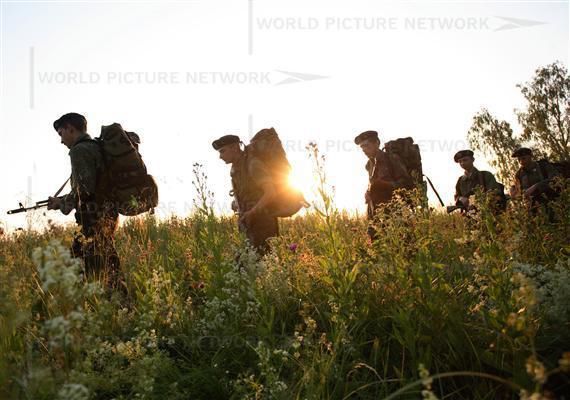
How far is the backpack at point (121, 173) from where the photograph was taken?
6.11m

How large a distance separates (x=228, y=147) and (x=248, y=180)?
0.57m

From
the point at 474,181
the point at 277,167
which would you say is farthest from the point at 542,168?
the point at 277,167

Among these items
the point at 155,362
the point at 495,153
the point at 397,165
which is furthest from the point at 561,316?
the point at 495,153

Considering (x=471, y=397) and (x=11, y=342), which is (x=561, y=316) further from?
(x=11, y=342)

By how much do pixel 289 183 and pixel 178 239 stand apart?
202cm

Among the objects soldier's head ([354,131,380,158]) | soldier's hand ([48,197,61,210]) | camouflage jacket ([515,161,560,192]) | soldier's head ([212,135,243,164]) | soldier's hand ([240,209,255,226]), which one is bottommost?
soldier's hand ([240,209,255,226])

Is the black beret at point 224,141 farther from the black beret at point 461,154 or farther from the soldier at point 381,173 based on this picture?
the black beret at point 461,154

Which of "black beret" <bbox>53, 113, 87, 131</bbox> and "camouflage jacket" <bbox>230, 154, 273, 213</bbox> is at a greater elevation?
"black beret" <bbox>53, 113, 87, 131</bbox>

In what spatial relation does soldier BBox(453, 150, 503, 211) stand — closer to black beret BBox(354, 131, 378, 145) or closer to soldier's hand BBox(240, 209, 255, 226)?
black beret BBox(354, 131, 378, 145)

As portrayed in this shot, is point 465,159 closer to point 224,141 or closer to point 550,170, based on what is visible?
point 550,170

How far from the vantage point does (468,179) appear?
1120 centimetres

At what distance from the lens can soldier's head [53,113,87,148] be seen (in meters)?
6.15

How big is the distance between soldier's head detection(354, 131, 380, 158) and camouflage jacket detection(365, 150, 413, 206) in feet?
0.35

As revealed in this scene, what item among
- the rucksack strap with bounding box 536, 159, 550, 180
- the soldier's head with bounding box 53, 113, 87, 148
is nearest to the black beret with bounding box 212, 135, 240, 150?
the soldier's head with bounding box 53, 113, 87, 148
